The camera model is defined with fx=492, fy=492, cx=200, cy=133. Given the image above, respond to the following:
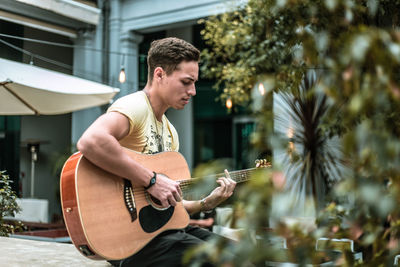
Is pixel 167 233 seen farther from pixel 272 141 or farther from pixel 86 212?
pixel 272 141

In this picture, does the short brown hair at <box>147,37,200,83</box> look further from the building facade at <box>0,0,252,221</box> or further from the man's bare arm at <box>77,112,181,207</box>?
the building facade at <box>0,0,252,221</box>

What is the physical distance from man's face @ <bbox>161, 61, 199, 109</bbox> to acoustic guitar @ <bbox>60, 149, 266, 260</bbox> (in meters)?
0.31

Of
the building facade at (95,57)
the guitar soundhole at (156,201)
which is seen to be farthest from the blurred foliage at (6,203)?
the guitar soundhole at (156,201)

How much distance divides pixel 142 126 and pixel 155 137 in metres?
0.19

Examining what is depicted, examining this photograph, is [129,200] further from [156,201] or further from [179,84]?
[179,84]

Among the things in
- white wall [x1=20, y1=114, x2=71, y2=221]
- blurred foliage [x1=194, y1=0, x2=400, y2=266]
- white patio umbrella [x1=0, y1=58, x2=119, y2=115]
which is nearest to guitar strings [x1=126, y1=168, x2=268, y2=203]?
blurred foliage [x1=194, y1=0, x2=400, y2=266]

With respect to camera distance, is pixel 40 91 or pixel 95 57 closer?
pixel 40 91

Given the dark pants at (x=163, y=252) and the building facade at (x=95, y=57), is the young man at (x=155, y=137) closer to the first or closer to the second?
the dark pants at (x=163, y=252)

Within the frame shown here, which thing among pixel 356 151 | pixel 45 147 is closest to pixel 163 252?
pixel 356 151

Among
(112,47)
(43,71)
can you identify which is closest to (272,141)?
(43,71)

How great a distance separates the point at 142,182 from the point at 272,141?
1.36 meters

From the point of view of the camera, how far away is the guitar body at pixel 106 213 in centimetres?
195

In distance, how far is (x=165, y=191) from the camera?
2133 millimetres

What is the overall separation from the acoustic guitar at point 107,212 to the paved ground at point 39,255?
516 millimetres
